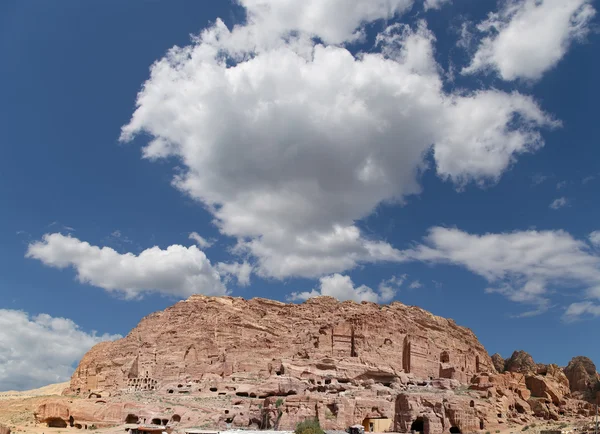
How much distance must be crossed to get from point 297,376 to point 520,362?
53.0 meters

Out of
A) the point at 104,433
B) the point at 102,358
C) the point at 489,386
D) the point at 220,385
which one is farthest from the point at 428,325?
the point at 104,433

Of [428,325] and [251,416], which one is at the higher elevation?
[428,325]

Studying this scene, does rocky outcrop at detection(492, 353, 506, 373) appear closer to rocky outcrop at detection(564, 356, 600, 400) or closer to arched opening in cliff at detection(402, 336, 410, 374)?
rocky outcrop at detection(564, 356, 600, 400)

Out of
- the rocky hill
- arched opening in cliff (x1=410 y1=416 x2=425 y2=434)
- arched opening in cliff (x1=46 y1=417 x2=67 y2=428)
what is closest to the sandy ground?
arched opening in cliff (x1=46 y1=417 x2=67 y2=428)

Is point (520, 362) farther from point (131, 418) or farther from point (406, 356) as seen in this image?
point (131, 418)

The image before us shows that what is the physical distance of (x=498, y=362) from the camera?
117m

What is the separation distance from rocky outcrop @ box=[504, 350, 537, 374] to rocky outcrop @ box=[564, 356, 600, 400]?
5.39 meters

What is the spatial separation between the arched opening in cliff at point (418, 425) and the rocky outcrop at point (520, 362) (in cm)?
4993

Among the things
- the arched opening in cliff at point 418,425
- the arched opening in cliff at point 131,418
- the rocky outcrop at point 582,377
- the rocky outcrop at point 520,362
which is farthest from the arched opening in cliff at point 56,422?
the rocky outcrop at point 520,362

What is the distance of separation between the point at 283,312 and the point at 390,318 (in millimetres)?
15820

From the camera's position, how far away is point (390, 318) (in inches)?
3541

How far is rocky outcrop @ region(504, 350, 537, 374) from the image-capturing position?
101 metres

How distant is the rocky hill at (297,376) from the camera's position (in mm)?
53969

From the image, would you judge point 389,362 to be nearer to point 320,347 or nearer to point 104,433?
point 320,347
